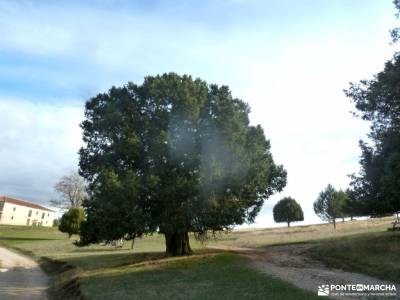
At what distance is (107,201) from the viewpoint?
892 inches

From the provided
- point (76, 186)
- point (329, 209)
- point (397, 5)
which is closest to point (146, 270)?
point (397, 5)

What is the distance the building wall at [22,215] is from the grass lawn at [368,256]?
118338mm

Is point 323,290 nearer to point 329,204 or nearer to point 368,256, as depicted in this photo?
point 368,256

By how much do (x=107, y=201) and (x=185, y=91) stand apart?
329 inches

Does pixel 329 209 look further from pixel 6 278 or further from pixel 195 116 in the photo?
pixel 6 278

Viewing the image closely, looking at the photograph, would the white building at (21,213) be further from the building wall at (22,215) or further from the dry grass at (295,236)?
the dry grass at (295,236)

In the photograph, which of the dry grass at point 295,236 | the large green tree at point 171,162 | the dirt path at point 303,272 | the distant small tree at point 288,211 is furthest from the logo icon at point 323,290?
the distant small tree at point 288,211

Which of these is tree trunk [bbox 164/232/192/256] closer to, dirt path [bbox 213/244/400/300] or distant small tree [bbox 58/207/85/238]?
dirt path [bbox 213/244/400/300]

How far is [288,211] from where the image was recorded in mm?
75312

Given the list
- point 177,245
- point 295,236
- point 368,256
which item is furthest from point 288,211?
point 368,256

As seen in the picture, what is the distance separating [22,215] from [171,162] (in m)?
127

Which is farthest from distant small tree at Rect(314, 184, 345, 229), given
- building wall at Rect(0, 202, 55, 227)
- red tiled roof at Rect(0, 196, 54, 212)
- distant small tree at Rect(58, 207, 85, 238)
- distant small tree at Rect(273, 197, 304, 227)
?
red tiled roof at Rect(0, 196, 54, 212)

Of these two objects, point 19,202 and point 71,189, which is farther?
point 19,202

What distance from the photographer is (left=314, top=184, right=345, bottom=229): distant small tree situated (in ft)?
218
